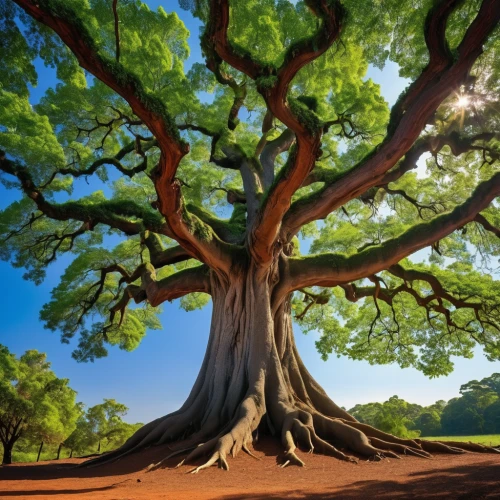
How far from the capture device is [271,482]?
13.0 feet

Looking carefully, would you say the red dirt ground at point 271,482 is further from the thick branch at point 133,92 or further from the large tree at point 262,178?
the thick branch at point 133,92

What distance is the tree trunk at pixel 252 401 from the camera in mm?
6000

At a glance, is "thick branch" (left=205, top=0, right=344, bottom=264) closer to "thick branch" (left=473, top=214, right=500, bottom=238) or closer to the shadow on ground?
the shadow on ground

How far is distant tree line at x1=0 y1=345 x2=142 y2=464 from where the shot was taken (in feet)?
52.7

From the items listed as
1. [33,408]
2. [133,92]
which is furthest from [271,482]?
[33,408]

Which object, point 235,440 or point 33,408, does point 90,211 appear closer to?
point 235,440

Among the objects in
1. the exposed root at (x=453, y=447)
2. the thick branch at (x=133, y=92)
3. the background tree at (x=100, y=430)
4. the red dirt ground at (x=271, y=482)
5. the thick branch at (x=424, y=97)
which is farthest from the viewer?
the background tree at (x=100, y=430)


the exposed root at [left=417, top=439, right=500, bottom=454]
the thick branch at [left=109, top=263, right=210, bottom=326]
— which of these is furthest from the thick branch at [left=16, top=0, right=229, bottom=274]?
the exposed root at [left=417, top=439, right=500, bottom=454]

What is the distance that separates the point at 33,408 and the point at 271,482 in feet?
54.3

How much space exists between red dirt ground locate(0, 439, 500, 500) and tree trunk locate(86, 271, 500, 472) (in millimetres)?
353

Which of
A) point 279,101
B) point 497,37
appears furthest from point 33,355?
point 497,37

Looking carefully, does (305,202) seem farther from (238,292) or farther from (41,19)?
(41,19)

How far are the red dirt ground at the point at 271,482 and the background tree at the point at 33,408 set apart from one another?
488 inches

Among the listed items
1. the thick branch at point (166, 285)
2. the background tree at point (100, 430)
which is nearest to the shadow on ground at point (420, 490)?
the thick branch at point (166, 285)
